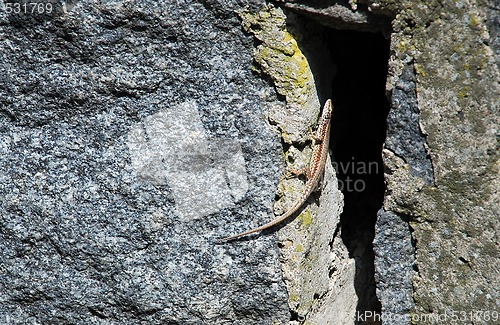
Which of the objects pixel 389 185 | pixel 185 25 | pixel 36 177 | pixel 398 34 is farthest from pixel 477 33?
pixel 36 177

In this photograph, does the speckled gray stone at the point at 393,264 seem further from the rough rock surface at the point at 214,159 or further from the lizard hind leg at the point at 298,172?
the lizard hind leg at the point at 298,172

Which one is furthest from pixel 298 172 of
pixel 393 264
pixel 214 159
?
pixel 393 264

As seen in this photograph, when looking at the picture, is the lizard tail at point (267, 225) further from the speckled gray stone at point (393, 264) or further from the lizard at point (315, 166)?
the speckled gray stone at point (393, 264)

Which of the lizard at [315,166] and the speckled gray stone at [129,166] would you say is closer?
the speckled gray stone at [129,166]

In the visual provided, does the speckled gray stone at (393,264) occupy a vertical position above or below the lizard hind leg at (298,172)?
below

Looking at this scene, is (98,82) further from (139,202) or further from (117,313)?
(117,313)

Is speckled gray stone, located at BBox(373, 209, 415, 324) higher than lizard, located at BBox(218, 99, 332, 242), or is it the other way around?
lizard, located at BBox(218, 99, 332, 242)

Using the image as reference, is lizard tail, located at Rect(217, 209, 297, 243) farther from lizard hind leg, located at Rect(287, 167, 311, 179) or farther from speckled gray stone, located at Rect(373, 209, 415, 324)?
speckled gray stone, located at Rect(373, 209, 415, 324)

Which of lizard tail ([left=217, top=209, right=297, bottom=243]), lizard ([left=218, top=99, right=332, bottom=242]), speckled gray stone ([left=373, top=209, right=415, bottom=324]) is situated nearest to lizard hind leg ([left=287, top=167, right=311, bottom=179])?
lizard ([left=218, top=99, right=332, bottom=242])

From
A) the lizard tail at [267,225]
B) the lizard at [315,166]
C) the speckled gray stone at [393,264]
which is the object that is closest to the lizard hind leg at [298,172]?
the lizard at [315,166]
